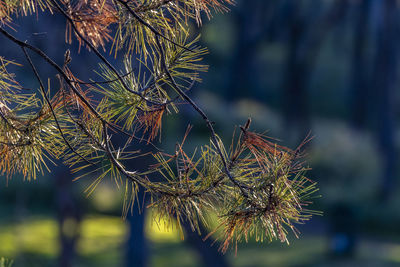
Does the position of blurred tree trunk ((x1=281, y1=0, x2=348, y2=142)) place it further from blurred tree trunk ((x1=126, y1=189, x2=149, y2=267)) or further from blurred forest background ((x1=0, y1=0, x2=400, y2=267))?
blurred tree trunk ((x1=126, y1=189, x2=149, y2=267))

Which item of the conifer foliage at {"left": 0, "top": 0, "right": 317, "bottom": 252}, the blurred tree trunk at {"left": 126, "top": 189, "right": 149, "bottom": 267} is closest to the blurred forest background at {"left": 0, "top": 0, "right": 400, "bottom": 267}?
the blurred tree trunk at {"left": 126, "top": 189, "right": 149, "bottom": 267}

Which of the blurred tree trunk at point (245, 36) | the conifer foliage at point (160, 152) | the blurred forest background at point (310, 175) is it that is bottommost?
the conifer foliage at point (160, 152)

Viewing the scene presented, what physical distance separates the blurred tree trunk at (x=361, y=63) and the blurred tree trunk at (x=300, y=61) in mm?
717

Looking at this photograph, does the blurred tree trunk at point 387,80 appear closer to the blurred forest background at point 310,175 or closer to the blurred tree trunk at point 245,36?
the blurred forest background at point 310,175

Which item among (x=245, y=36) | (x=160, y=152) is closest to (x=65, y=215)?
(x=160, y=152)

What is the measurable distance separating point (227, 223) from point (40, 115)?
1.00m

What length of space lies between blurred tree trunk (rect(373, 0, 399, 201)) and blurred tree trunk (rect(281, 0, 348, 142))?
5.76 feet

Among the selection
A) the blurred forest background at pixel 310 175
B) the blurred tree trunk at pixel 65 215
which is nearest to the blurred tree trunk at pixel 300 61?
the blurred forest background at pixel 310 175

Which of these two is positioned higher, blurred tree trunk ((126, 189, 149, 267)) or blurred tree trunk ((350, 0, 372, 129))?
blurred tree trunk ((350, 0, 372, 129))

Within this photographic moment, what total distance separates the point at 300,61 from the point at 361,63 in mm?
1840

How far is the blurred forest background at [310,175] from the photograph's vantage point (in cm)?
948

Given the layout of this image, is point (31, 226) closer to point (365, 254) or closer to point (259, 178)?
point (365, 254)

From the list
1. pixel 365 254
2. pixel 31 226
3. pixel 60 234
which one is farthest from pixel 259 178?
pixel 31 226

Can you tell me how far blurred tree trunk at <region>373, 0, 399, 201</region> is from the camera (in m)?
13.6
